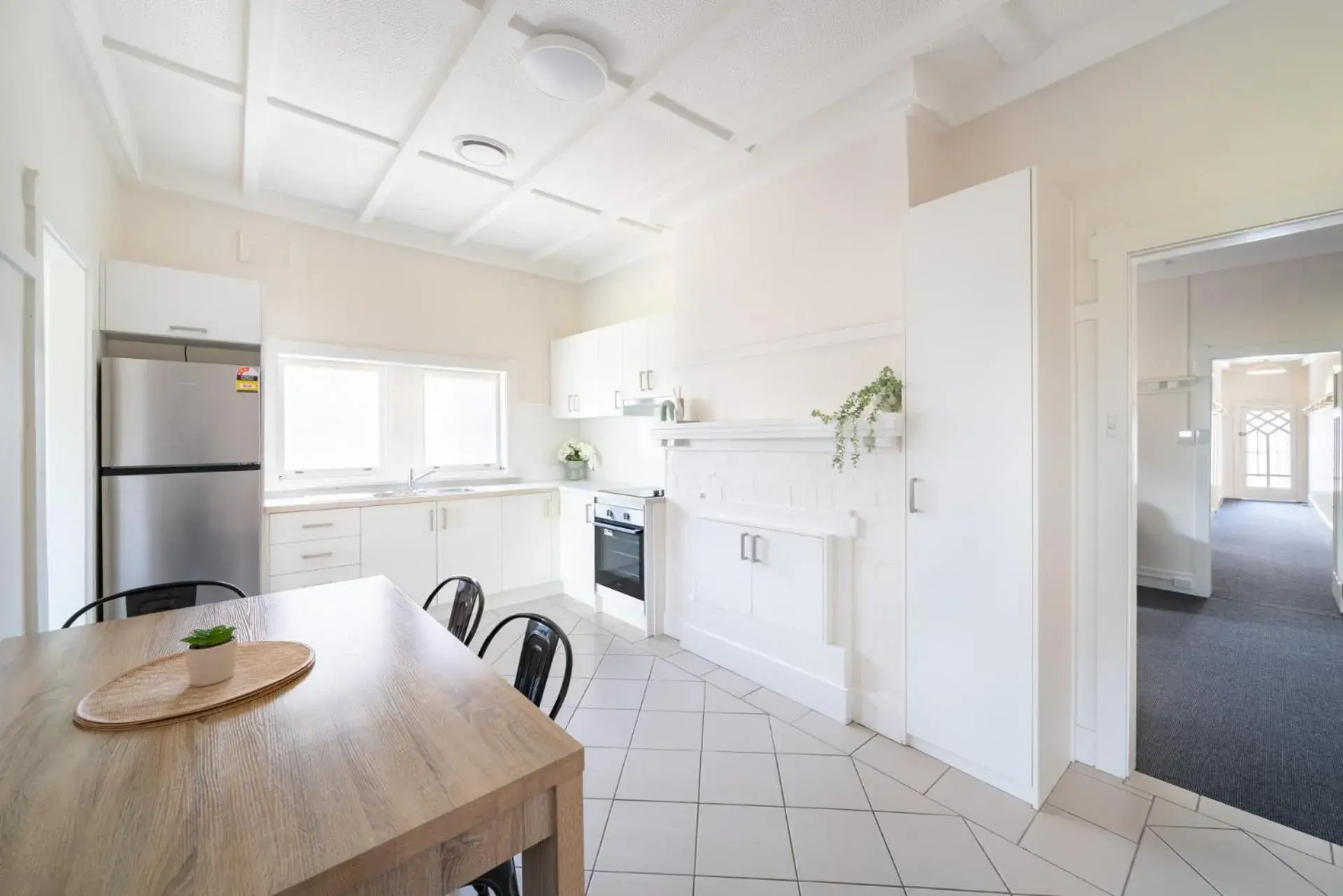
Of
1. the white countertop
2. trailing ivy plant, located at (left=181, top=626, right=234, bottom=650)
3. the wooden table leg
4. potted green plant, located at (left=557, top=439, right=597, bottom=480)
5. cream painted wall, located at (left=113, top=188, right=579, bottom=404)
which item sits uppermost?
cream painted wall, located at (left=113, top=188, right=579, bottom=404)

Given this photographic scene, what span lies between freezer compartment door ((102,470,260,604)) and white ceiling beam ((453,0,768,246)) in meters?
2.33

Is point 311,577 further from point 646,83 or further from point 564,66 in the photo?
point 646,83

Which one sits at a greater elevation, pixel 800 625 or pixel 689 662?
pixel 800 625

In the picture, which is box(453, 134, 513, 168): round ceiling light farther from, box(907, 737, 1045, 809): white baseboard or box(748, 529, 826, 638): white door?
box(907, 737, 1045, 809): white baseboard

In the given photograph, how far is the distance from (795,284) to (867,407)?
2.69ft

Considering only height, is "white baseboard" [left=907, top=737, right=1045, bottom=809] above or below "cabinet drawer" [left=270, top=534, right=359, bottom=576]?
below

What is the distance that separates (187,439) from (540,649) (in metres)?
2.71

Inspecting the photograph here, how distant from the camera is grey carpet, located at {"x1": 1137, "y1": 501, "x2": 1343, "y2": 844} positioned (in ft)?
6.56

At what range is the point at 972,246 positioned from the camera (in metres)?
2.05

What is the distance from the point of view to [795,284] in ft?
9.22

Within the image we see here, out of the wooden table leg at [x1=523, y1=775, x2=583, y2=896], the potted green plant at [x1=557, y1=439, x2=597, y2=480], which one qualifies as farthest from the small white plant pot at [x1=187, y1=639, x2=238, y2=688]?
the potted green plant at [x1=557, y1=439, x2=597, y2=480]

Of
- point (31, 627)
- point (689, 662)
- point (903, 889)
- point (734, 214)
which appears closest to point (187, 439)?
point (31, 627)

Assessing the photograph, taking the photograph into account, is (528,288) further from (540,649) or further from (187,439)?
(540,649)

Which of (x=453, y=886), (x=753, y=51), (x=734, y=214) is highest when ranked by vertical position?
(x=753, y=51)
